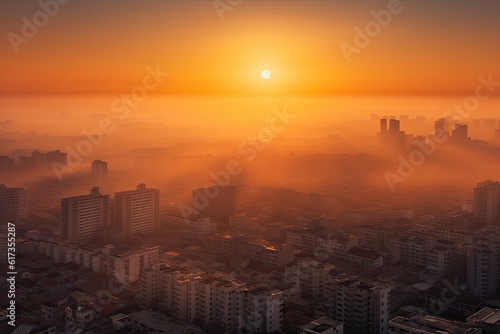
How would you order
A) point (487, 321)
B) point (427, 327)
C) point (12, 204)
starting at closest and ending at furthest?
1. point (427, 327)
2. point (487, 321)
3. point (12, 204)

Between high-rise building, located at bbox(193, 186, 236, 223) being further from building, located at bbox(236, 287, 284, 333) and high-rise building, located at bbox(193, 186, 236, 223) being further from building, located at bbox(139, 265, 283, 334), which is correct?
building, located at bbox(236, 287, 284, 333)

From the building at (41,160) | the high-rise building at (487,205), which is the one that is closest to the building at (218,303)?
the high-rise building at (487,205)

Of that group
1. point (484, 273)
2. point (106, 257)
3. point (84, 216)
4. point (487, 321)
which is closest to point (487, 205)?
point (484, 273)

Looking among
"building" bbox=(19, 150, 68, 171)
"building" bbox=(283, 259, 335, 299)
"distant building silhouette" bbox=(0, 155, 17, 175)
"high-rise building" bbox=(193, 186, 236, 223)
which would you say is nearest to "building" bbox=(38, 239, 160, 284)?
"building" bbox=(283, 259, 335, 299)

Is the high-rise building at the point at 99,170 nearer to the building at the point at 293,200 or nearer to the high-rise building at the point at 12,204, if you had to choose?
the high-rise building at the point at 12,204

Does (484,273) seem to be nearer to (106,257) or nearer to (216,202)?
(106,257)

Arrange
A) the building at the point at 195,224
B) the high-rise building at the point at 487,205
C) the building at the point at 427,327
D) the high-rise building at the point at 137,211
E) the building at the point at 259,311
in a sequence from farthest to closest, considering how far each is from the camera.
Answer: the high-rise building at the point at 487,205 < the high-rise building at the point at 137,211 < the building at the point at 195,224 < the building at the point at 259,311 < the building at the point at 427,327

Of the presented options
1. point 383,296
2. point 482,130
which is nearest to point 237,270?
point 383,296
